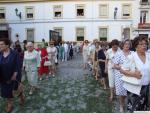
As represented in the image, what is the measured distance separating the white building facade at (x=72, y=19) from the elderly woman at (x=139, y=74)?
43.3m

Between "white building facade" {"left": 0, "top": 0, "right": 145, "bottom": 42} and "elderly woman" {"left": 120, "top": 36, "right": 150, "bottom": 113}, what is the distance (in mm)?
43283

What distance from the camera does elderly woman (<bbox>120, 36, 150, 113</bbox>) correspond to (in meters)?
6.15

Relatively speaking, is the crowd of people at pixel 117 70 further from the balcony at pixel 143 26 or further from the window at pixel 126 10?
the window at pixel 126 10

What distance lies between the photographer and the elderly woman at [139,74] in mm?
6148

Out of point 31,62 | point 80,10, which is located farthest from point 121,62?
point 80,10

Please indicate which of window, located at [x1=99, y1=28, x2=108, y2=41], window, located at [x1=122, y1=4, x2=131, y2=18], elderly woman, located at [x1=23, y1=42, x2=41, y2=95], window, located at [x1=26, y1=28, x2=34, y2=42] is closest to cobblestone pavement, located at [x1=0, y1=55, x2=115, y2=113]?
elderly woman, located at [x1=23, y1=42, x2=41, y2=95]

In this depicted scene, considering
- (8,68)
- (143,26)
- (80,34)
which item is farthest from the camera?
(80,34)

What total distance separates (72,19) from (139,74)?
152 ft

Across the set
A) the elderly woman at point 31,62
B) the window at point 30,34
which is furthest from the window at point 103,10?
the elderly woman at point 31,62

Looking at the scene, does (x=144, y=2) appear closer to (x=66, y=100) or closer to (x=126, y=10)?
(x=126, y=10)

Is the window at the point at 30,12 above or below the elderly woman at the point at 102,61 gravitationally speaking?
above

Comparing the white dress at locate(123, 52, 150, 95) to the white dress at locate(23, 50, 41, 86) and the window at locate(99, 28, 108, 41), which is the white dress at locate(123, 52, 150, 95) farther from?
→ the window at locate(99, 28, 108, 41)

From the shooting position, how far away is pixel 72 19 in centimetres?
5209

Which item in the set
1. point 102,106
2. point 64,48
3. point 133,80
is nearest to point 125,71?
point 133,80
